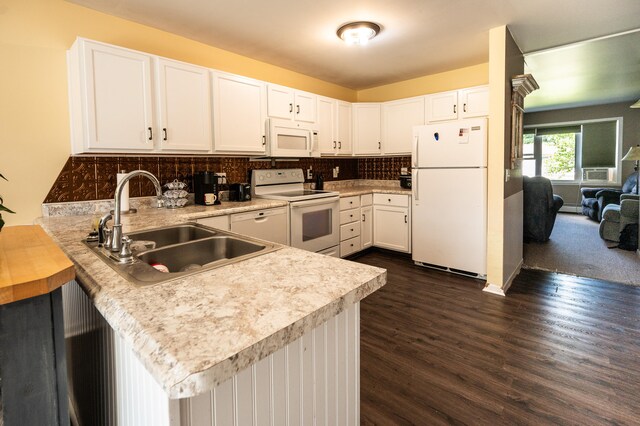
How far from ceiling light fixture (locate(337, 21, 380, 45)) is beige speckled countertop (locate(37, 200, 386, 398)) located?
241 centimetres

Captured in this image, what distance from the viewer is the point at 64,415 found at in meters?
0.93

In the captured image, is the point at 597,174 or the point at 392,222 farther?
the point at 597,174

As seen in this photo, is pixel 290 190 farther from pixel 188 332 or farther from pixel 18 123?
pixel 188 332

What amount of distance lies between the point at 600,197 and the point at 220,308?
780cm

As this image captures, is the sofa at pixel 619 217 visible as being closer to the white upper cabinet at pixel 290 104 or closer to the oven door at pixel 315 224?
the oven door at pixel 315 224

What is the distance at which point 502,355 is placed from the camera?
2.14 meters

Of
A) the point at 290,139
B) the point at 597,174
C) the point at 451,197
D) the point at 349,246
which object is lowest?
the point at 349,246

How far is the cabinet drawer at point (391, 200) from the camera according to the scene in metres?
4.24

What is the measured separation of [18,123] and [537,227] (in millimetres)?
5926

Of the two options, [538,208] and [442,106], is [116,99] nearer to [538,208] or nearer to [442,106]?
[442,106]

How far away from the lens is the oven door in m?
3.38

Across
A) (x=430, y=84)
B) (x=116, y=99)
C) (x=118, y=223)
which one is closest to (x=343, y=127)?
(x=430, y=84)

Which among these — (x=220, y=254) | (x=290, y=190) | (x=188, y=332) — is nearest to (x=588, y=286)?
(x=290, y=190)

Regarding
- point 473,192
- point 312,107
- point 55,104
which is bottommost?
point 473,192
